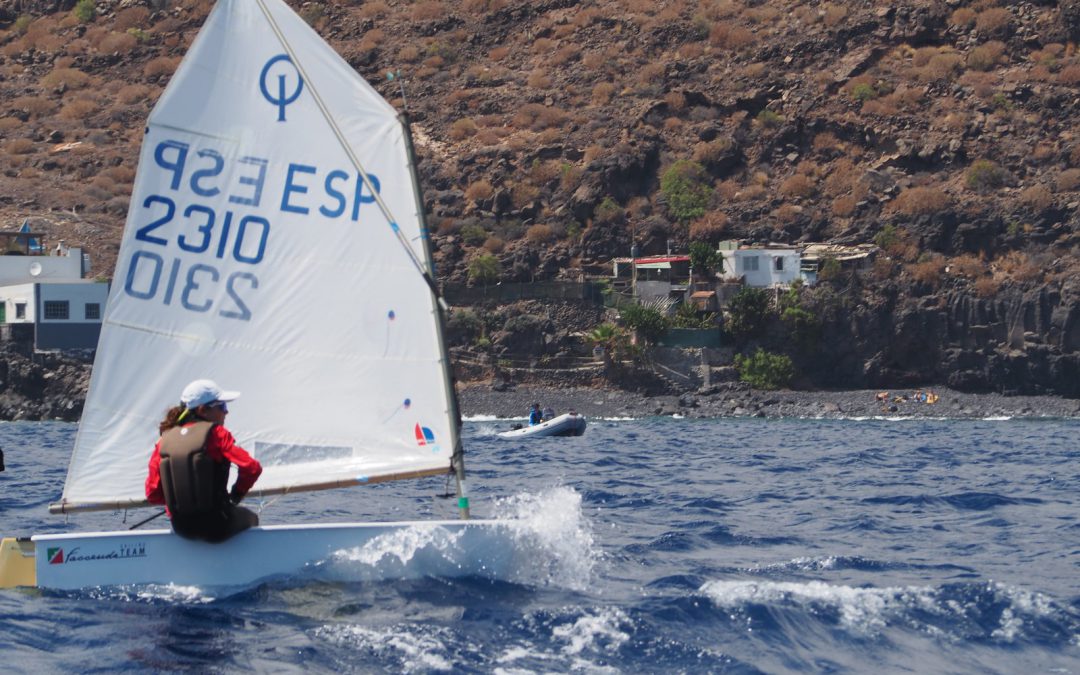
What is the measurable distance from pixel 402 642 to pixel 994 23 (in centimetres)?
11302

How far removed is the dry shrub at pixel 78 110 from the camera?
12888cm

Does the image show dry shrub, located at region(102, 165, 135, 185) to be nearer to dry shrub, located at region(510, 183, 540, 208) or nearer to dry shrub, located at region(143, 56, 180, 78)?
dry shrub, located at region(143, 56, 180, 78)

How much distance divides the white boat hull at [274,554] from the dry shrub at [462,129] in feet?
326

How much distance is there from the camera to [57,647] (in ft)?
41.0

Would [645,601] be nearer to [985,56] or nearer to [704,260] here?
[704,260]

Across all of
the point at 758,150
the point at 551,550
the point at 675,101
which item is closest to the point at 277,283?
the point at 551,550

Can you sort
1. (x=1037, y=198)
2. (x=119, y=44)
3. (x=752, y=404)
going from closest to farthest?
(x=752, y=404) < (x=1037, y=198) < (x=119, y=44)

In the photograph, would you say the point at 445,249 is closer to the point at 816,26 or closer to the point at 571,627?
the point at 816,26

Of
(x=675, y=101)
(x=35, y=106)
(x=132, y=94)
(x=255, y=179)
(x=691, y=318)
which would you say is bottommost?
(x=255, y=179)

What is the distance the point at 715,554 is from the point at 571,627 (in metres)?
5.21

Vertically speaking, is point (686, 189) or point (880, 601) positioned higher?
point (686, 189)

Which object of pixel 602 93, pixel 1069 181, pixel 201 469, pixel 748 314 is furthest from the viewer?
pixel 602 93

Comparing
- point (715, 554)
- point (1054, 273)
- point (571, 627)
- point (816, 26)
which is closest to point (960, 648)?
point (571, 627)

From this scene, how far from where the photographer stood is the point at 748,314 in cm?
8581
